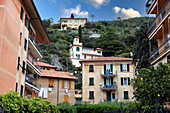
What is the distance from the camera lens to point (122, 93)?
1847 inches

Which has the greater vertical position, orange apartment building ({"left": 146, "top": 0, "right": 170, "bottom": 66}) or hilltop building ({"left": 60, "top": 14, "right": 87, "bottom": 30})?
hilltop building ({"left": 60, "top": 14, "right": 87, "bottom": 30})

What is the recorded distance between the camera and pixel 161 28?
2214 centimetres

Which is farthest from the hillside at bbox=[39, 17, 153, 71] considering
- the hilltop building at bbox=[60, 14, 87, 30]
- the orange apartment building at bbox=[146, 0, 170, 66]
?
the orange apartment building at bbox=[146, 0, 170, 66]

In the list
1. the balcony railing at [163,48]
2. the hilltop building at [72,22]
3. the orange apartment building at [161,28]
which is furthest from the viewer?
the hilltop building at [72,22]

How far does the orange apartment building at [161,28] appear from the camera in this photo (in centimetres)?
1997

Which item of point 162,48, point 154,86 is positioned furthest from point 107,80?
point 154,86

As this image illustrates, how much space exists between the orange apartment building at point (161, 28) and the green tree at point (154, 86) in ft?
20.0

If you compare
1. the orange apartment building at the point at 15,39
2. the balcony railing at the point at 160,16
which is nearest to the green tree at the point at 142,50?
the balcony railing at the point at 160,16

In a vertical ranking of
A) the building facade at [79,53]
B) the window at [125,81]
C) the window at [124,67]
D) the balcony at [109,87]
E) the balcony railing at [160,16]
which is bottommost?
the balcony at [109,87]

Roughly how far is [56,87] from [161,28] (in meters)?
27.5

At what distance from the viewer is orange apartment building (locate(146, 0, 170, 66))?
1997 cm

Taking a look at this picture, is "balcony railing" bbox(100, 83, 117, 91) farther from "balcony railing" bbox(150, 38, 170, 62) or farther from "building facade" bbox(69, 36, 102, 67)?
"building facade" bbox(69, 36, 102, 67)

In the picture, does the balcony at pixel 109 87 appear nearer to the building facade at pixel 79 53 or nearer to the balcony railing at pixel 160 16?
the balcony railing at pixel 160 16

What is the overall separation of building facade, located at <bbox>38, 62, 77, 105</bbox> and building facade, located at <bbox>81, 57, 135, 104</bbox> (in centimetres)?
302
